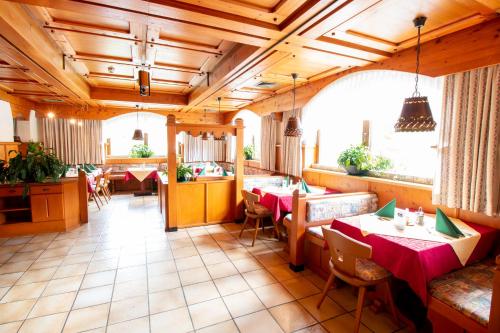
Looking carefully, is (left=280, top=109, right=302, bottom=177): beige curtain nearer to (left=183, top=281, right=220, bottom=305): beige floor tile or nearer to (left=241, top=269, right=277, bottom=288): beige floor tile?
(left=241, top=269, right=277, bottom=288): beige floor tile

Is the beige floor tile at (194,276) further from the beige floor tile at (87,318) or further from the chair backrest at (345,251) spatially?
the chair backrest at (345,251)

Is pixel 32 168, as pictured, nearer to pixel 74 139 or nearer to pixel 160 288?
pixel 160 288

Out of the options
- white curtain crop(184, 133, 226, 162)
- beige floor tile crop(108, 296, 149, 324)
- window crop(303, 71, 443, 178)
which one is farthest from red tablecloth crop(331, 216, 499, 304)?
white curtain crop(184, 133, 226, 162)

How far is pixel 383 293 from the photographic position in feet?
7.47

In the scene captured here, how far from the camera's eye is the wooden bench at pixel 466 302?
4.66ft

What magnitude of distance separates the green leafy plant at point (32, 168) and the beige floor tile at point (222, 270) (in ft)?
9.91

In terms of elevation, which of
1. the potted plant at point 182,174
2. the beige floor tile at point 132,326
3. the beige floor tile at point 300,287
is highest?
the potted plant at point 182,174

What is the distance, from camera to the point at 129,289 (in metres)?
2.51

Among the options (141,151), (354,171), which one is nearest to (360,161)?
(354,171)

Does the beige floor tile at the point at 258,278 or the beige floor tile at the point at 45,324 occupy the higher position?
the beige floor tile at the point at 258,278

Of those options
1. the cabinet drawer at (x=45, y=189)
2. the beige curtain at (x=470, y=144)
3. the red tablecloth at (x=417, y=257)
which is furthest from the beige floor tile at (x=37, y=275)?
the beige curtain at (x=470, y=144)

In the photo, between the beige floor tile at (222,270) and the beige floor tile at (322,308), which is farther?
the beige floor tile at (222,270)

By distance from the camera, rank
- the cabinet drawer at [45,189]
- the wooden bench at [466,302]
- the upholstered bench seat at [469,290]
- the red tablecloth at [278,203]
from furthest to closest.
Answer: the cabinet drawer at [45,189], the red tablecloth at [278,203], the upholstered bench seat at [469,290], the wooden bench at [466,302]

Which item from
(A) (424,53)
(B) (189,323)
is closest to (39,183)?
(B) (189,323)
